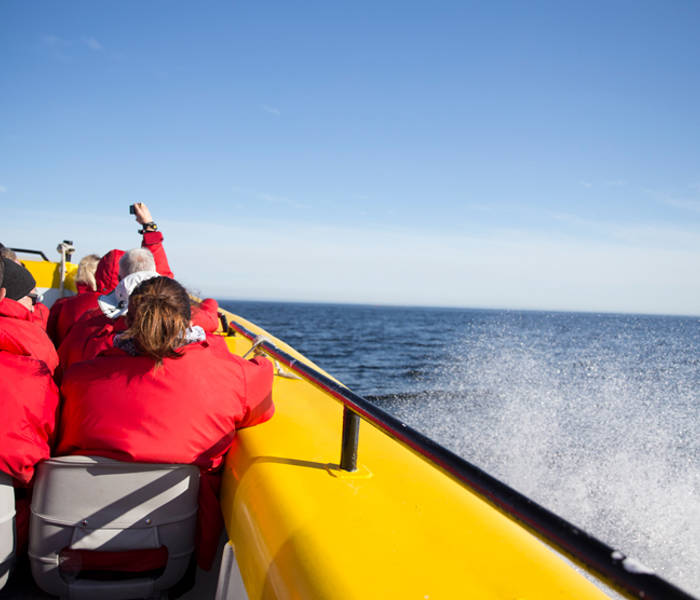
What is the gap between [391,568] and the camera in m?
1.25

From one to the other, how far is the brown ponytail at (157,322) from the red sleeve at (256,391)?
1.02 ft

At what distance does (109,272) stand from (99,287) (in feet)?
0.58

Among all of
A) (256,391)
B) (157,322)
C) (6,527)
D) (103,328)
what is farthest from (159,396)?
(103,328)

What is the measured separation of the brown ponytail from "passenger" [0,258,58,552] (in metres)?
0.41

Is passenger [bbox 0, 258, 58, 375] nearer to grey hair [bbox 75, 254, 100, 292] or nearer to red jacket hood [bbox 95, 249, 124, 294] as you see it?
red jacket hood [bbox 95, 249, 124, 294]

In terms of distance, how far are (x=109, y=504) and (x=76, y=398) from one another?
41cm

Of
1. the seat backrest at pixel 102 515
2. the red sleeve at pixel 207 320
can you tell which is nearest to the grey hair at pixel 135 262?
the red sleeve at pixel 207 320

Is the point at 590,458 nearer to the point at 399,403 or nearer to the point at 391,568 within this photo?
the point at 399,403

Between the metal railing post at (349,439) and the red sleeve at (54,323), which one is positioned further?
the red sleeve at (54,323)

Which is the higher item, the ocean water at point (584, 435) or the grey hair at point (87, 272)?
the grey hair at point (87, 272)

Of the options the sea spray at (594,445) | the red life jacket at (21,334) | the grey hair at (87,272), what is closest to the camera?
the red life jacket at (21,334)

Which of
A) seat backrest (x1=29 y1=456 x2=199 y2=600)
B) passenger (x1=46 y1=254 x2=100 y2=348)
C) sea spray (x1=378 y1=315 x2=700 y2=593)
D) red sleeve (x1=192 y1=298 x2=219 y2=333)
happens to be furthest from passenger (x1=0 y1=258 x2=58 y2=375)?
sea spray (x1=378 y1=315 x2=700 y2=593)

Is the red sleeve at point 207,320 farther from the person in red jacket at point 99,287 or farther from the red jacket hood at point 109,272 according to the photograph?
the red jacket hood at point 109,272

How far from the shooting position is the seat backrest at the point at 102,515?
5.71 feet
